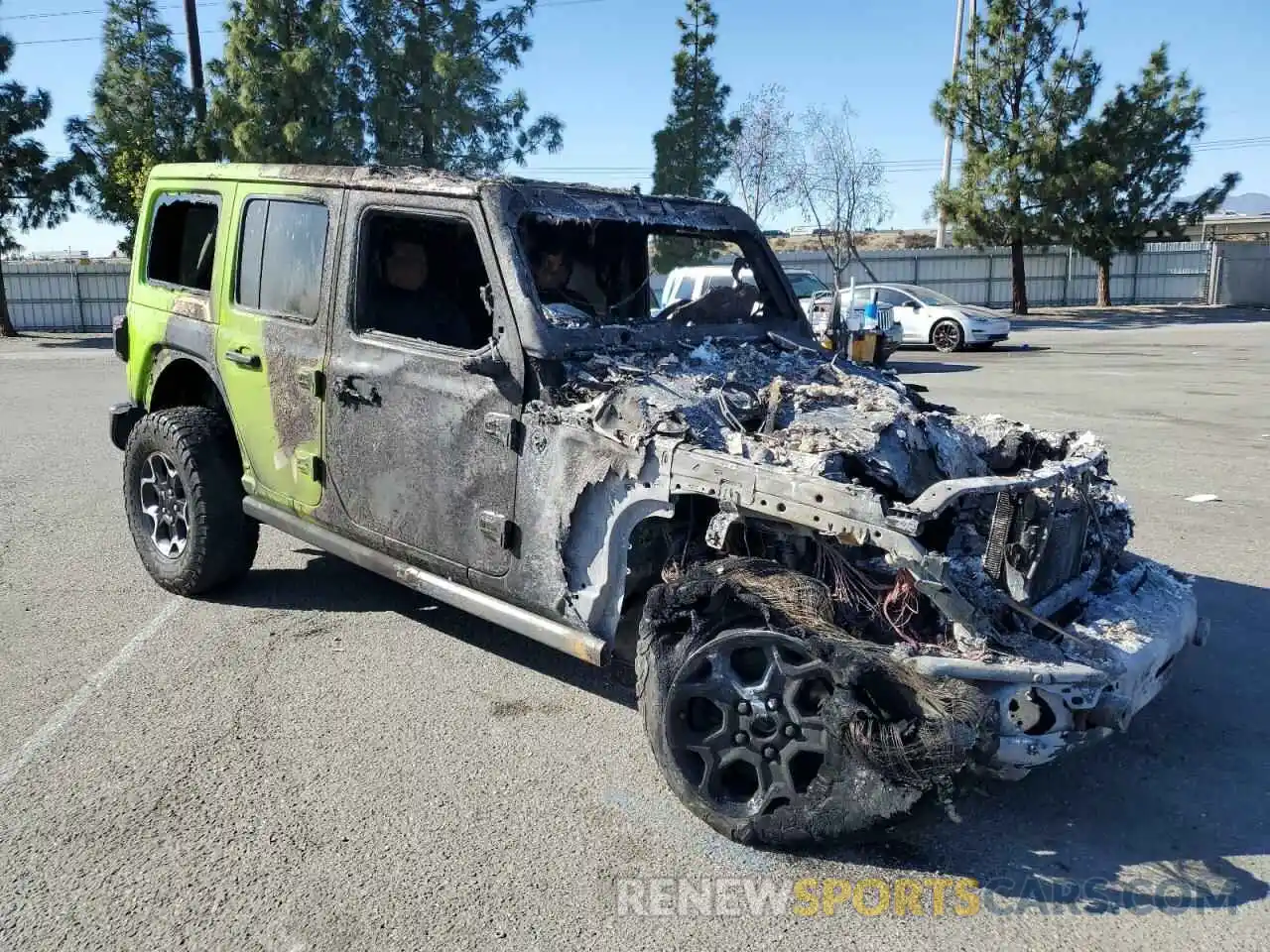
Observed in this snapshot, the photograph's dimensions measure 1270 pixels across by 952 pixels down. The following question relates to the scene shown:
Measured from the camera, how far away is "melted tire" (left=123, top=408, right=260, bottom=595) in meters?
5.09

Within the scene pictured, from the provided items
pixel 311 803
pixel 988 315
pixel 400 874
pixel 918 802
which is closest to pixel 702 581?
pixel 918 802

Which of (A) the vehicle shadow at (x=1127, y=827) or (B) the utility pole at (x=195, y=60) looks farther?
(B) the utility pole at (x=195, y=60)

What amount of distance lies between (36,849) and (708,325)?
325 cm

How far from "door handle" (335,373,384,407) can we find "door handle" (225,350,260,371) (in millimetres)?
646

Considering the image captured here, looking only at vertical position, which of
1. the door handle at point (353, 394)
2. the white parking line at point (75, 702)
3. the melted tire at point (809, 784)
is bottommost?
the white parking line at point (75, 702)

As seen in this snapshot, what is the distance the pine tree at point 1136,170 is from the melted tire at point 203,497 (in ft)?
94.8

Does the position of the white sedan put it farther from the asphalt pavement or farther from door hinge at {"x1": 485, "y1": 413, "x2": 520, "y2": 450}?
door hinge at {"x1": 485, "y1": 413, "x2": 520, "y2": 450}

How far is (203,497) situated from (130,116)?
1003 inches

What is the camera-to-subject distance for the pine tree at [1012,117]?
29484 millimetres

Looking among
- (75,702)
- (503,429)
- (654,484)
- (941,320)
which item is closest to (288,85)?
(941,320)

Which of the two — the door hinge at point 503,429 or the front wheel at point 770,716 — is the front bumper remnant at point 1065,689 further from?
the door hinge at point 503,429

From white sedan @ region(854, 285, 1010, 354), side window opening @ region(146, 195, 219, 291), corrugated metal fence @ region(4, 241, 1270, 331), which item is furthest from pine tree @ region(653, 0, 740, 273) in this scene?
side window opening @ region(146, 195, 219, 291)

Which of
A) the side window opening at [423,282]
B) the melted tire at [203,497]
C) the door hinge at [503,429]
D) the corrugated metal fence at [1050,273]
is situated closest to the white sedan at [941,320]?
the corrugated metal fence at [1050,273]

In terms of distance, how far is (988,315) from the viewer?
21.8 m
